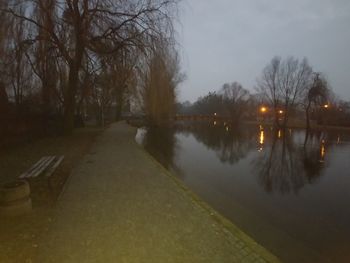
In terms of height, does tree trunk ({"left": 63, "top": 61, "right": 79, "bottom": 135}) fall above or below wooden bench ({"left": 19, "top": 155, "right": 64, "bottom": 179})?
above

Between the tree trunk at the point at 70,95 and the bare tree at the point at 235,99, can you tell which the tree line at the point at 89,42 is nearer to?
the tree trunk at the point at 70,95

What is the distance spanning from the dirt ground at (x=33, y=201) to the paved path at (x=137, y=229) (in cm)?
21

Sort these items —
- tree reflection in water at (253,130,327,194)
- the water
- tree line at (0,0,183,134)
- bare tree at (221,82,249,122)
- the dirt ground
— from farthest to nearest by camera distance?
bare tree at (221,82,249,122) → tree line at (0,0,183,134) → tree reflection in water at (253,130,327,194) → the water → the dirt ground

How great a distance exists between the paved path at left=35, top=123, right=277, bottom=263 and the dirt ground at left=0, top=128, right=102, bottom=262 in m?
0.21

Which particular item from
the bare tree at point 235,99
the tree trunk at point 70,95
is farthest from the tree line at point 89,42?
the bare tree at point 235,99

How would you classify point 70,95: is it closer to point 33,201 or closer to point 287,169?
point 287,169

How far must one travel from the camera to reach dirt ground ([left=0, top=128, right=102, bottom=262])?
4.73 m

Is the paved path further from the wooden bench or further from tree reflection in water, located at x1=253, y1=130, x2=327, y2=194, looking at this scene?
tree reflection in water, located at x1=253, y1=130, x2=327, y2=194

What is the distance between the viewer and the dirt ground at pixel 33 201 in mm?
4734

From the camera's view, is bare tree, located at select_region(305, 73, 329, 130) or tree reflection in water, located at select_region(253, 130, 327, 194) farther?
bare tree, located at select_region(305, 73, 329, 130)

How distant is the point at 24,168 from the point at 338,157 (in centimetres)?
1779

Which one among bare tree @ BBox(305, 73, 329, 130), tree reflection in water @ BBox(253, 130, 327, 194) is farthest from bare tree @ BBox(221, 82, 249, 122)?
tree reflection in water @ BBox(253, 130, 327, 194)

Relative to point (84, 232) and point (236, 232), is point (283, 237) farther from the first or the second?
point (84, 232)

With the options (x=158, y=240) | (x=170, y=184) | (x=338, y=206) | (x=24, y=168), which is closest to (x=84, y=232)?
(x=158, y=240)
